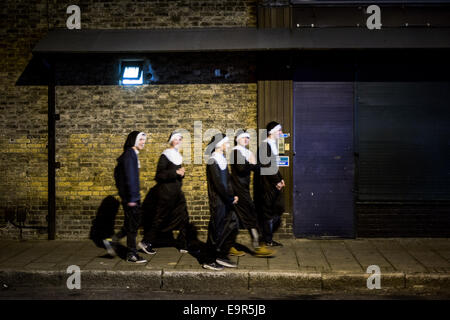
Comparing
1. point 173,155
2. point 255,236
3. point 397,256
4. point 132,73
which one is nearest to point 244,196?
point 255,236

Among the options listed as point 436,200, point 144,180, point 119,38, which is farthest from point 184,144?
point 436,200

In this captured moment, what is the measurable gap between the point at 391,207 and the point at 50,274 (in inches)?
237

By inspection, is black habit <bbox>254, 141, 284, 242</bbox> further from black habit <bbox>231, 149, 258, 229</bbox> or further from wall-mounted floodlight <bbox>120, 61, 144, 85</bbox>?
wall-mounted floodlight <bbox>120, 61, 144, 85</bbox>

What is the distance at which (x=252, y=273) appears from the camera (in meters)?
6.21

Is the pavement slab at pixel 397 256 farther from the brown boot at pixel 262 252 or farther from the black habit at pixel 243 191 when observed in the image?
the black habit at pixel 243 191

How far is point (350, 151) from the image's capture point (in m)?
8.43

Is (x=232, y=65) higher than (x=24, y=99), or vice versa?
(x=232, y=65)

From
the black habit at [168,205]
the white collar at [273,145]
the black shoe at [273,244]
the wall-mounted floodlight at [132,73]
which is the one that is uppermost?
the wall-mounted floodlight at [132,73]

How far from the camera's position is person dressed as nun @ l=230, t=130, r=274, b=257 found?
7109 mm

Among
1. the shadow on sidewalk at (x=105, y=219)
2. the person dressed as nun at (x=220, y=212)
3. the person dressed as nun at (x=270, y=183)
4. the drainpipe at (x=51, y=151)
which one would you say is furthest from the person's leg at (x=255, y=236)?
the drainpipe at (x=51, y=151)

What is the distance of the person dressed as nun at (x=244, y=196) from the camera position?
7.11 m

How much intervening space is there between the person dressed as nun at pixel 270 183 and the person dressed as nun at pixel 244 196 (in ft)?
1.25
